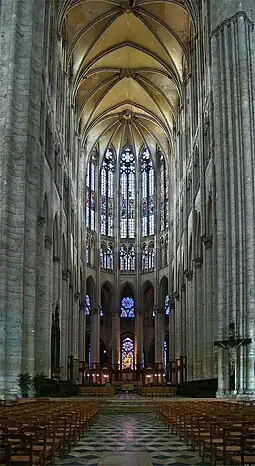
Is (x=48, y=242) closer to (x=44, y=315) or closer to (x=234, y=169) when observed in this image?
(x=44, y=315)

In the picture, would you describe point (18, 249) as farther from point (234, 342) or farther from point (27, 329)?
point (234, 342)

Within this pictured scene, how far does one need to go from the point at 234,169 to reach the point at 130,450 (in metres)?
21.8

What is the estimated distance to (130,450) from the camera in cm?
1225

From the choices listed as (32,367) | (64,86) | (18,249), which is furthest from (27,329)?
(64,86)

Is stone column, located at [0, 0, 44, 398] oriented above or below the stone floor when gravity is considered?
above

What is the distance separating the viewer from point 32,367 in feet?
95.0

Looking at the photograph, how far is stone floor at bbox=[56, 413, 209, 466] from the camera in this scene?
1052 cm

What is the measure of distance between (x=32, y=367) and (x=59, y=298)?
14.2m

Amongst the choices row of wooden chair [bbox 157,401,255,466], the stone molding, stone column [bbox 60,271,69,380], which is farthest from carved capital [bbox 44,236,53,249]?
row of wooden chair [bbox 157,401,255,466]

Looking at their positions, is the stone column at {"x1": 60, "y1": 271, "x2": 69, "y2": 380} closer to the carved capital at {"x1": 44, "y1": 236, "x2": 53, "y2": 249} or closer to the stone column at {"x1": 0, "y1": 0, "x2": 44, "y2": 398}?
the carved capital at {"x1": 44, "y1": 236, "x2": 53, "y2": 249}

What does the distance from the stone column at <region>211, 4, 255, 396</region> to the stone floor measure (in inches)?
555

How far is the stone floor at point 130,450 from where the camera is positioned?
1052 cm

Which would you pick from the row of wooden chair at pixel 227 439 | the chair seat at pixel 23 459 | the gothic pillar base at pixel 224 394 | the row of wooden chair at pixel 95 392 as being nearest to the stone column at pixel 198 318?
the row of wooden chair at pixel 95 392

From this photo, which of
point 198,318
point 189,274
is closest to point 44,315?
point 198,318
